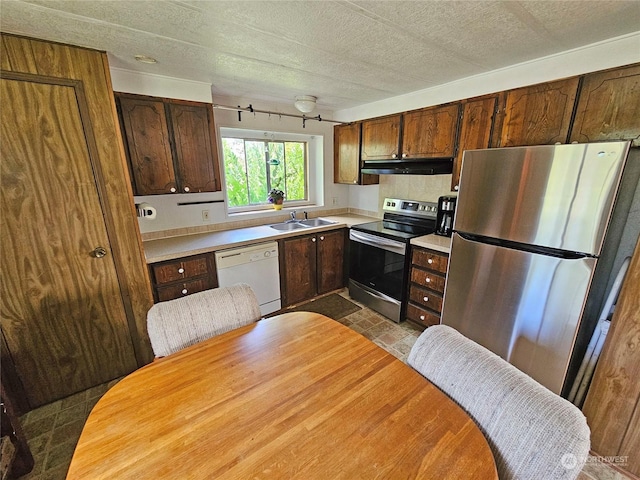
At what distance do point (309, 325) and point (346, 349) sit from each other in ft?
0.80

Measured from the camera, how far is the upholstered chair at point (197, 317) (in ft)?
3.98

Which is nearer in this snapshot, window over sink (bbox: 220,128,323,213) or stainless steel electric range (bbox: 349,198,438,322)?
stainless steel electric range (bbox: 349,198,438,322)

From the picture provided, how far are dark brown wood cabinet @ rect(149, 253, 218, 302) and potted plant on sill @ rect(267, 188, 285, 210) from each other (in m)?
1.14

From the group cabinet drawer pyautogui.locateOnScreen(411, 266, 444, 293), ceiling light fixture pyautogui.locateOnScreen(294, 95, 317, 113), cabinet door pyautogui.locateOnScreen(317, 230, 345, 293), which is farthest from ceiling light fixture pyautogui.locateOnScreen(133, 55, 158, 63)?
cabinet drawer pyautogui.locateOnScreen(411, 266, 444, 293)

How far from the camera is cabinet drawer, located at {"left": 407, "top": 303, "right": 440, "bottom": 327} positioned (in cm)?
242

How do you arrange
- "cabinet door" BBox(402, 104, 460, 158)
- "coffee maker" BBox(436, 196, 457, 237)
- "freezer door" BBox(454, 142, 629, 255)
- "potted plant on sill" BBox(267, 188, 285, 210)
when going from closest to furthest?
"freezer door" BBox(454, 142, 629, 255), "cabinet door" BBox(402, 104, 460, 158), "coffee maker" BBox(436, 196, 457, 237), "potted plant on sill" BBox(267, 188, 285, 210)

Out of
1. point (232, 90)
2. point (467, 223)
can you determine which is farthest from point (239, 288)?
point (232, 90)

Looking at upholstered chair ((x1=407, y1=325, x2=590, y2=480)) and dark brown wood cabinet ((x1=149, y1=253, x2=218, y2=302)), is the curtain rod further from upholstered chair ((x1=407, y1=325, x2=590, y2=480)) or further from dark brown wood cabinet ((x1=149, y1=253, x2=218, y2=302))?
upholstered chair ((x1=407, y1=325, x2=590, y2=480))

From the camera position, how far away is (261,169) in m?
3.23

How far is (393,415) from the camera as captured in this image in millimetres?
854

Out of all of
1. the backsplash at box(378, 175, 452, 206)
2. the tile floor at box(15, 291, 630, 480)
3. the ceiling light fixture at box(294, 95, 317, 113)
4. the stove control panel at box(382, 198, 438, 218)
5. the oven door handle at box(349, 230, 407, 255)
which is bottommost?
the tile floor at box(15, 291, 630, 480)

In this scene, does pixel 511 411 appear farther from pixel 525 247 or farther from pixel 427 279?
pixel 427 279

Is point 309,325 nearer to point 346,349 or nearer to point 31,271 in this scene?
point 346,349

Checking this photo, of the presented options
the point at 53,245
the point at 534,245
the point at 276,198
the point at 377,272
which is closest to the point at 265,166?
the point at 276,198
